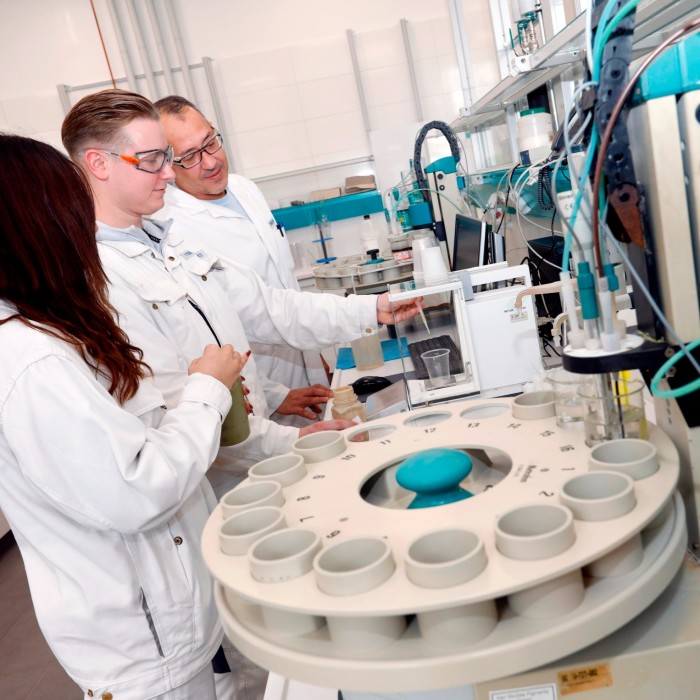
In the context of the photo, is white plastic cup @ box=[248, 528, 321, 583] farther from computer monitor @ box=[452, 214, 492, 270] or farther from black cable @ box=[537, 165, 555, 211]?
black cable @ box=[537, 165, 555, 211]

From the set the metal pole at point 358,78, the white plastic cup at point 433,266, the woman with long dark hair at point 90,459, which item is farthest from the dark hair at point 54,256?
the metal pole at point 358,78

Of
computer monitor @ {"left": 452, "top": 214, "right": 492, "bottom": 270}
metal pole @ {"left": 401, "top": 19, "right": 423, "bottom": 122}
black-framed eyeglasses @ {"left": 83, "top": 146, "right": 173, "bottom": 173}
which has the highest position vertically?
metal pole @ {"left": 401, "top": 19, "right": 423, "bottom": 122}

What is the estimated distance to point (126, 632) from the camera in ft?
3.81

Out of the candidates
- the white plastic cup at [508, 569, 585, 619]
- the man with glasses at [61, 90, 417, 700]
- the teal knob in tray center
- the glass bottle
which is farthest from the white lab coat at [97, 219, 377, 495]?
the white plastic cup at [508, 569, 585, 619]

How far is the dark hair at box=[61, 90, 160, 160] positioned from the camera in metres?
1.59

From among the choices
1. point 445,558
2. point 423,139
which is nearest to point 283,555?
point 445,558

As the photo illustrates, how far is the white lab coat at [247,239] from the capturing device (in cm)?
258

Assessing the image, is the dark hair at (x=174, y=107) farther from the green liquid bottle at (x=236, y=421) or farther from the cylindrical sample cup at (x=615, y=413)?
the cylindrical sample cup at (x=615, y=413)

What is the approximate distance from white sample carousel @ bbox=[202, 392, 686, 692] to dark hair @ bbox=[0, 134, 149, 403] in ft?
1.30

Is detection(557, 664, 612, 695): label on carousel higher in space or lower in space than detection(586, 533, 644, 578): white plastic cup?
lower

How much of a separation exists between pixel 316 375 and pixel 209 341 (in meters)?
1.31

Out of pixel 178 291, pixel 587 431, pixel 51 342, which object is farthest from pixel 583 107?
pixel 178 291

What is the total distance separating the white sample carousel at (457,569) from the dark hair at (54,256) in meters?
0.40

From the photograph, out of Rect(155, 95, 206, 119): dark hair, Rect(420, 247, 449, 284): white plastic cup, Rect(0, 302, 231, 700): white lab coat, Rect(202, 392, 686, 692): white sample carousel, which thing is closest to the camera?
Rect(202, 392, 686, 692): white sample carousel
